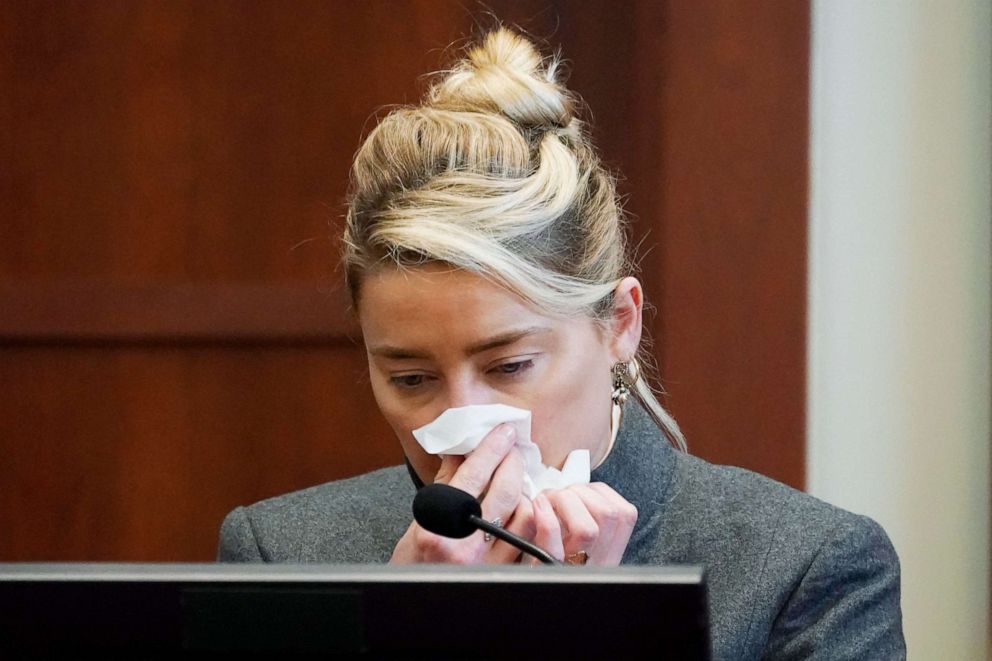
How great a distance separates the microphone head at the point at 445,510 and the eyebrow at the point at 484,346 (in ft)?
0.82

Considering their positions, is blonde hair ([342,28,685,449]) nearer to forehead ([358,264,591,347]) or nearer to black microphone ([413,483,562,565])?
forehead ([358,264,591,347])

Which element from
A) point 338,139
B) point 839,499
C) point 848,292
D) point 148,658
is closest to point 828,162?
point 848,292

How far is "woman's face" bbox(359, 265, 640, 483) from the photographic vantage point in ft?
3.66

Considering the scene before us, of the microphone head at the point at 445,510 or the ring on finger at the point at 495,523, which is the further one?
the ring on finger at the point at 495,523

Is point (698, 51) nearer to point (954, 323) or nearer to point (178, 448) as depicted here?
point (954, 323)

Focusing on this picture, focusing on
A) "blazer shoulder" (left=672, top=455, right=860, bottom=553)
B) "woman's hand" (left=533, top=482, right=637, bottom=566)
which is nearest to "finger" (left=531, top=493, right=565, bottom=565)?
"woman's hand" (left=533, top=482, right=637, bottom=566)

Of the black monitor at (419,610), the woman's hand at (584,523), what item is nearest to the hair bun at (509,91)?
the woman's hand at (584,523)

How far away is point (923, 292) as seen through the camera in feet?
5.24

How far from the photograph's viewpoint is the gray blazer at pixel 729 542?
3.70 feet

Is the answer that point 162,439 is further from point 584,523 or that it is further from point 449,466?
point 584,523

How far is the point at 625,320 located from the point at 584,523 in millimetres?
265

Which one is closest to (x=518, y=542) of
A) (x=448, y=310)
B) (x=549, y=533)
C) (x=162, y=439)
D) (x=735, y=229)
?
(x=549, y=533)

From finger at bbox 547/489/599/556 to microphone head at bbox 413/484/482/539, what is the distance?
0.66ft

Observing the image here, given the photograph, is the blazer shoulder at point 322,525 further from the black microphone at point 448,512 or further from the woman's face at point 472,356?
the black microphone at point 448,512
